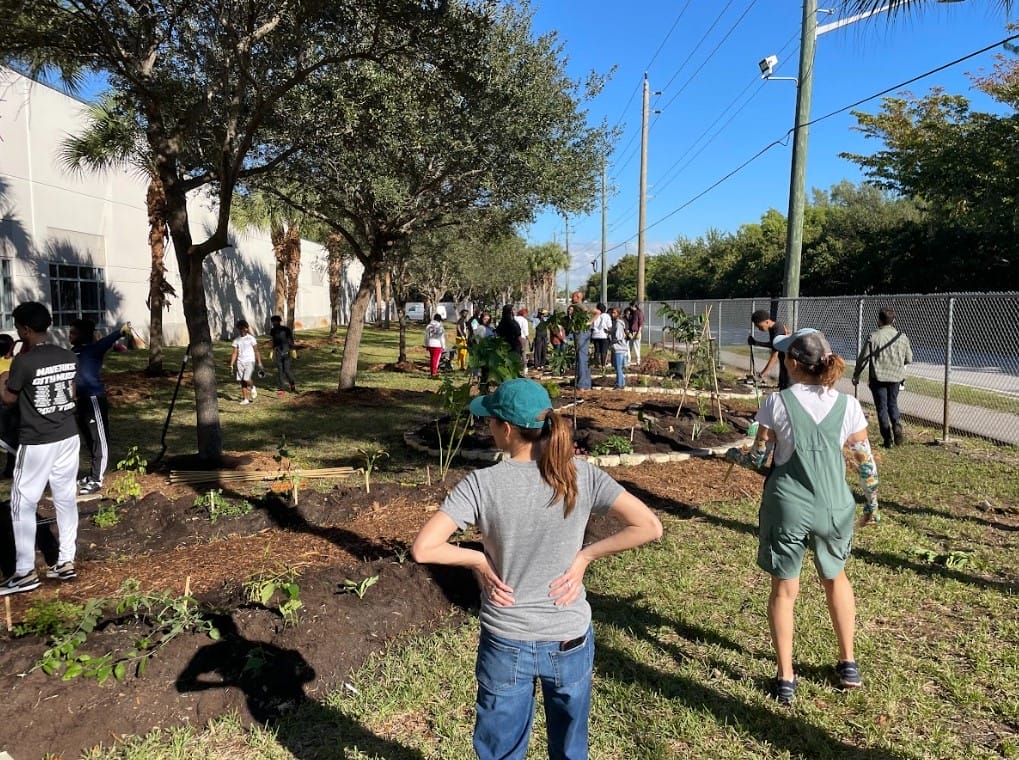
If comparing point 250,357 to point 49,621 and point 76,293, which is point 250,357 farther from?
point 76,293

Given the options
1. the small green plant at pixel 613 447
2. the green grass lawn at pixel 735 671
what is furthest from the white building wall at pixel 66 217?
the green grass lawn at pixel 735 671

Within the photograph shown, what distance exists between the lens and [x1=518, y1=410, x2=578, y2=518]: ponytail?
2.05m

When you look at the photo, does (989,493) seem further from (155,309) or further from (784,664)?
(155,309)

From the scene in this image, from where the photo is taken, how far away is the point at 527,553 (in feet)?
6.82

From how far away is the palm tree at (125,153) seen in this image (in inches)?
420

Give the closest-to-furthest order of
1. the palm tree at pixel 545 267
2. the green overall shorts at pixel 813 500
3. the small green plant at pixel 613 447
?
1. the green overall shorts at pixel 813 500
2. the small green plant at pixel 613 447
3. the palm tree at pixel 545 267

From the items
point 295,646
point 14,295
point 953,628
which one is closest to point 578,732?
point 295,646

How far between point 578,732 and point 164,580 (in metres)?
3.33

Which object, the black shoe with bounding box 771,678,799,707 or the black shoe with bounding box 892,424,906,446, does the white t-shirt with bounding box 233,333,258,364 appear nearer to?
the black shoe with bounding box 892,424,906,446

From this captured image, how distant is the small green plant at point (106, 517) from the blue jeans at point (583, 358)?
334 inches

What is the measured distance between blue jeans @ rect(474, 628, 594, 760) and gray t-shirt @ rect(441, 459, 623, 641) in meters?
0.05

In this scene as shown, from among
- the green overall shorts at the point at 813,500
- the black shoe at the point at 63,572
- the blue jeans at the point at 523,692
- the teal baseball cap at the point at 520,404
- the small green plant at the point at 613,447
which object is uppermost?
the teal baseball cap at the point at 520,404

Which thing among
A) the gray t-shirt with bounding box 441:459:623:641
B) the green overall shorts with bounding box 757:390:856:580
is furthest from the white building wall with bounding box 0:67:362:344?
the gray t-shirt with bounding box 441:459:623:641

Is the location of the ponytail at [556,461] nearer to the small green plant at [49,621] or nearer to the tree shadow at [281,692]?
the tree shadow at [281,692]
